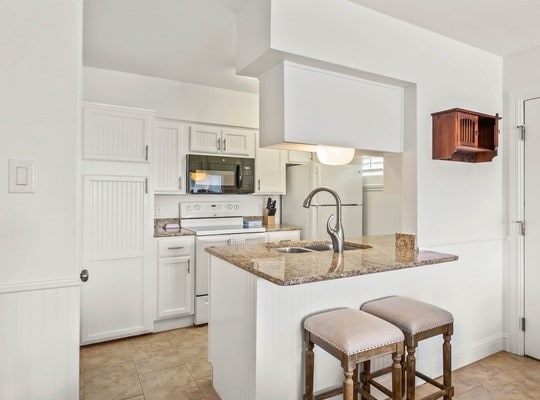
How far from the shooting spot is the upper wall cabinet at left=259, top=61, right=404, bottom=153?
6.73 ft

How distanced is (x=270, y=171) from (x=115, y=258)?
2.07 m

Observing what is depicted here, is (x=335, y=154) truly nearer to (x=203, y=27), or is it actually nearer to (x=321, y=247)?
(x=321, y=247)

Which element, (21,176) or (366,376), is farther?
(366,376)

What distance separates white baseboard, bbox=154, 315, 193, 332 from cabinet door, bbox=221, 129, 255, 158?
6.13 feet

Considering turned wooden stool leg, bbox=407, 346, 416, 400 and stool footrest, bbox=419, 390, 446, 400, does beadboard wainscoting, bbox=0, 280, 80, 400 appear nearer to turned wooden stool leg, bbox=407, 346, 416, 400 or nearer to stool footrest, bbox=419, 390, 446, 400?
turned wooden stool leg, bbox=407, 346, 416, 400

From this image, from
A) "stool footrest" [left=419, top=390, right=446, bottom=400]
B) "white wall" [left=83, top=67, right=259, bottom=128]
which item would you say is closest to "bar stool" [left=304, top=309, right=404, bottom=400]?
"stool footrest" [left=419, top=390, right=446, bottom=400]

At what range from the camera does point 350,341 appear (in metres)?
1.50

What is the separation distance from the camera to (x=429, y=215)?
8.14 ft

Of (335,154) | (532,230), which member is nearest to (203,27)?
(335,154)

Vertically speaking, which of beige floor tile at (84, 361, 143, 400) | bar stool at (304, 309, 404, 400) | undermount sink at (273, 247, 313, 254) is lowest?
beige floor tile at (84, 361, 143, 400)

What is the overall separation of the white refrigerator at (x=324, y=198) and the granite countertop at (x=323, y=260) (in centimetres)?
158

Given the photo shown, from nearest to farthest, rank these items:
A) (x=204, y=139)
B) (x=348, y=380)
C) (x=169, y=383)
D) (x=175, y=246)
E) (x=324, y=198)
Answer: (x=348, y=380) → (x=169, y=383) → (x=175, y=246) → (x=204, y=139) → (x=324, y=198)

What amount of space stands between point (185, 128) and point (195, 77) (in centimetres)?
56

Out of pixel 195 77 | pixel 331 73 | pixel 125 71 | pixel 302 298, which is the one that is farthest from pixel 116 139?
pixel 302 298
